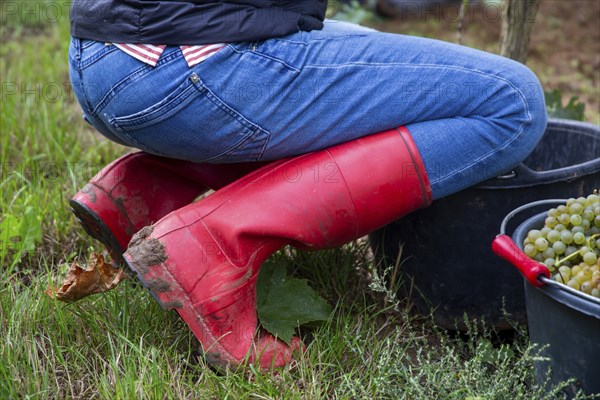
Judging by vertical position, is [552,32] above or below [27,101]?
below

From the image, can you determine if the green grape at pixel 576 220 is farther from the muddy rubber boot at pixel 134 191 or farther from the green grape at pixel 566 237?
the muddy rubber boot at pixel 134 191

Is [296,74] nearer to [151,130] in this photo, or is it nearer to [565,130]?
[151,130]

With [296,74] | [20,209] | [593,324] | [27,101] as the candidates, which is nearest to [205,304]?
[296,74]

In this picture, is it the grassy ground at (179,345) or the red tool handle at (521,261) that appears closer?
the red tool handle at (521,261)

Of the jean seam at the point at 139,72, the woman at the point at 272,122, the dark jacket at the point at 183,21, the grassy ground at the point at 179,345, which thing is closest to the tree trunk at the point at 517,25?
the woman at the point at 272,122

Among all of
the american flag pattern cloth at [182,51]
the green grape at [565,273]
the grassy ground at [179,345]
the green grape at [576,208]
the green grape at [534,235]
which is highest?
the american flag pattern cloth at [182,51]

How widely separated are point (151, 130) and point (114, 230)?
399 millimetres

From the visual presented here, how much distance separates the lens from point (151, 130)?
1565 mm

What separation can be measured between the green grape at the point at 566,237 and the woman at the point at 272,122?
0.32m

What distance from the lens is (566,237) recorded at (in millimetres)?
1370

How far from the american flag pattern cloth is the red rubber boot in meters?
0.28

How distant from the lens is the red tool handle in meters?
1.28

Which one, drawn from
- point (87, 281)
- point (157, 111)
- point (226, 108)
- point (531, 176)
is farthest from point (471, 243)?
point (87, 281)

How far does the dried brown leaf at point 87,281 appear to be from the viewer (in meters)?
1.70
